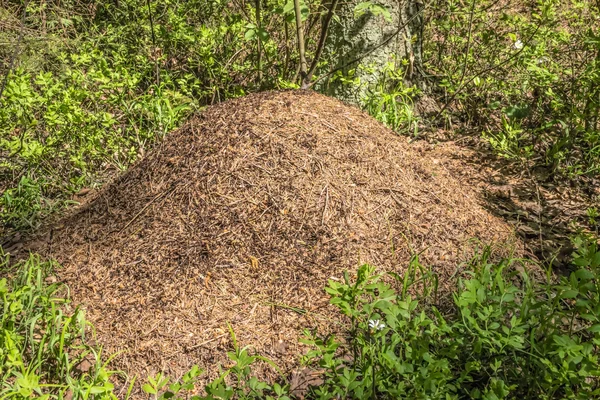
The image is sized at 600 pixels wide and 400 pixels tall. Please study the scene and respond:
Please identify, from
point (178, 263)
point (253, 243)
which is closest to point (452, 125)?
point (253, 243)

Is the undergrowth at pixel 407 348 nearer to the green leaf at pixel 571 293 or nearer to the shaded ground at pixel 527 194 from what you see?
the green leaf at pixel 571 293

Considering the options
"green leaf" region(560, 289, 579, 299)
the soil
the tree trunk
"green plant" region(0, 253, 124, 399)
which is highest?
the tree trunk

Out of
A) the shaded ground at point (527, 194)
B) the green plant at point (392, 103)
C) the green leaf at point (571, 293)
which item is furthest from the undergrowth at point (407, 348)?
the green plant at point (392, 103)

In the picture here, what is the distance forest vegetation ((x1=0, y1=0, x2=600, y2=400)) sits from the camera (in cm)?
211

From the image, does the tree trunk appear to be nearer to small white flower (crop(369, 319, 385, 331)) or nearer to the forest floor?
the forest floor

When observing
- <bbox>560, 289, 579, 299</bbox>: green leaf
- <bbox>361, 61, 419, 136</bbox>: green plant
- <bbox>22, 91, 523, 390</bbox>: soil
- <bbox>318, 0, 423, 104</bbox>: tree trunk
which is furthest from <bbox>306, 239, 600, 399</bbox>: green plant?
<bbox>318, 0, 423, 104</bbox>: tree trunk

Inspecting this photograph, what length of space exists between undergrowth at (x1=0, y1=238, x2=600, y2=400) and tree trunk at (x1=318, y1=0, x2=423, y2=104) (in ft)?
6.87

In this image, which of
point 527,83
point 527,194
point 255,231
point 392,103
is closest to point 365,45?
point 392,103

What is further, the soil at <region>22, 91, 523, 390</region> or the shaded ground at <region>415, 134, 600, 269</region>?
the shaded ground at <region>415, 134, 600, 269</region>

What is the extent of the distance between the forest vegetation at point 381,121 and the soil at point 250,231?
5.4 inches

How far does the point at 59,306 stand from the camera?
9.31 ft

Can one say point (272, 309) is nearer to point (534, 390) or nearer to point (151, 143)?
point (534, 390)

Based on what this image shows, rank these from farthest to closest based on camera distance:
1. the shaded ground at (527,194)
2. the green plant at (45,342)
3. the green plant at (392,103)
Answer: the green plant at (392,103) → the shaded ground at (527,194) → the green plant at (45,342)

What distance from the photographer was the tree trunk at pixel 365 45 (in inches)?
173
